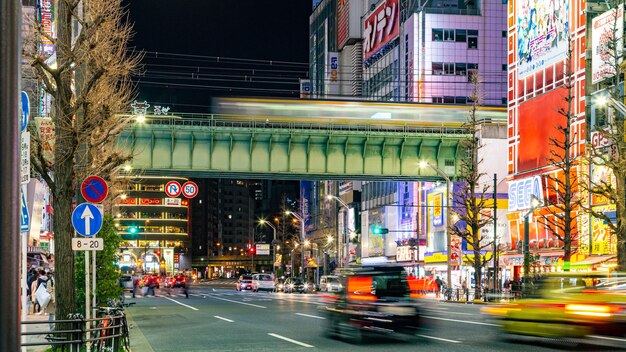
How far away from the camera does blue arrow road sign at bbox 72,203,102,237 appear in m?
15.5

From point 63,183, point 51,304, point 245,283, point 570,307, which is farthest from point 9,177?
point 245,283

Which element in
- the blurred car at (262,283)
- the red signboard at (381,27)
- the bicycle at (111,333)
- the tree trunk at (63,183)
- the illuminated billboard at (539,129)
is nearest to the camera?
the bicycle at (111,333)

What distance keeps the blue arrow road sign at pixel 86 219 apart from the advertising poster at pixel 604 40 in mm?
35683

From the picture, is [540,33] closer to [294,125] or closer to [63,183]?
[294,125]

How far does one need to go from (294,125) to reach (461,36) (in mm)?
48304

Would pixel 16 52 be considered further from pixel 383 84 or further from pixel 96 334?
pixel 383 84

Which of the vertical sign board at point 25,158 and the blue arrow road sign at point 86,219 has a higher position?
the vertical sign board at point 25,158

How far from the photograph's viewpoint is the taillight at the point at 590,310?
608 inches

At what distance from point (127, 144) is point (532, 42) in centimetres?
2865

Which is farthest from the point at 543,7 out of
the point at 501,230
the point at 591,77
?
the point at 501,230

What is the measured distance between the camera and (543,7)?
57.1 m

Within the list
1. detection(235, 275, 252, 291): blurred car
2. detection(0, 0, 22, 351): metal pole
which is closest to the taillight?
detection(0, 0, 22, 351): metal pole

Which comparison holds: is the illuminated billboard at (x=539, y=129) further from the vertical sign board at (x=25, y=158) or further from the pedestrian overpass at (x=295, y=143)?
the vertical sign board at (x=25, y=158)

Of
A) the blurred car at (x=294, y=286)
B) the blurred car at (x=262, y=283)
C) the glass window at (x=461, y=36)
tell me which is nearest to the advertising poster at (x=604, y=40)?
the blurred car at (x=294, y=286)
